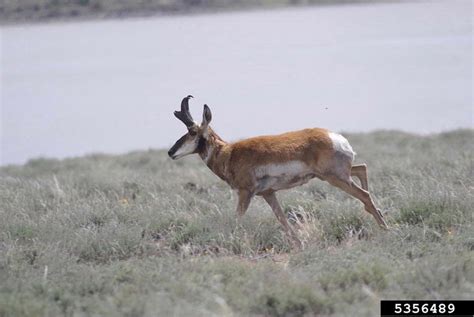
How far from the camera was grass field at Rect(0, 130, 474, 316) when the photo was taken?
7.60 metres

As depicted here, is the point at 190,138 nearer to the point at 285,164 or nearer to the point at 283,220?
the point at 285,164

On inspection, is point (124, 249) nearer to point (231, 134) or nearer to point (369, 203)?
point (369, 203)

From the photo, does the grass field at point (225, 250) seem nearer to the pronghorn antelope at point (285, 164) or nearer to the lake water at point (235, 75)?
the pronghorn antelope at point (285, 164)

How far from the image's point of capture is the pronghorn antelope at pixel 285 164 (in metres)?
10.1

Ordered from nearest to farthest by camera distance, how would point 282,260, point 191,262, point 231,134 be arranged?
point 191,262, point 282,260, point 231,134

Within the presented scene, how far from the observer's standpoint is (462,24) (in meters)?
33.1

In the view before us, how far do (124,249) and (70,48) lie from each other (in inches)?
1350

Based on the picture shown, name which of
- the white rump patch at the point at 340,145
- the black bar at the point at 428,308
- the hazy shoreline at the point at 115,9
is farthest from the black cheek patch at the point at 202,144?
the hazy shoreline at the point at 115,9

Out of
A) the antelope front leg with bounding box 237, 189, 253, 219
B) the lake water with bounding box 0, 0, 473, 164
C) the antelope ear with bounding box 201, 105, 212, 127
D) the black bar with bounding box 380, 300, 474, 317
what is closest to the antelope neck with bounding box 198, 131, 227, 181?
the antelope ear with bounding box 201, 105, 212, 127

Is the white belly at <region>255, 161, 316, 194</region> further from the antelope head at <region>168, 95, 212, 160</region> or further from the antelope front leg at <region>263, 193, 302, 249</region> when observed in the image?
the antelope head at <region>168, 95, 212, 160</region>

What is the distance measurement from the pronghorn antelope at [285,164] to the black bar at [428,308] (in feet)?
8.43

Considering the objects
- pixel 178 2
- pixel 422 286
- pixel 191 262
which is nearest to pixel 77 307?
pixel 191 262

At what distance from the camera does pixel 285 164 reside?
10.1m

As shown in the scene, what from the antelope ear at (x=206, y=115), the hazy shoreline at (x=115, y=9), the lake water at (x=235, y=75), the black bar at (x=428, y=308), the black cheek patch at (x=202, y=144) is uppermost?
the antelope ear at (x=206, y=115)
